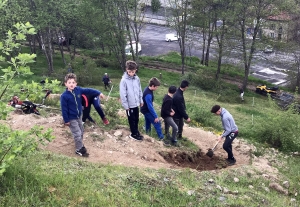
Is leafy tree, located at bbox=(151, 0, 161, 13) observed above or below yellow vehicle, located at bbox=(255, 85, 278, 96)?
above

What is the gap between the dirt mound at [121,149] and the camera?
24.6 ft

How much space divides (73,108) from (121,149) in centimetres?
166

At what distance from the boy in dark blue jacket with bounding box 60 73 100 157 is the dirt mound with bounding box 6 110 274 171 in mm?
298

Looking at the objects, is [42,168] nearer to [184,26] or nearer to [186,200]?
[186,200]

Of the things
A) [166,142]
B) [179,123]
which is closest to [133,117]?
[166,142]

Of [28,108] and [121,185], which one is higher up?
[28,108]

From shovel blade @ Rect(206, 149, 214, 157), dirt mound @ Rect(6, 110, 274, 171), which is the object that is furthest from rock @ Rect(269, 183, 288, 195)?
shovel blade @ Rect(206, 149, 214, 157)

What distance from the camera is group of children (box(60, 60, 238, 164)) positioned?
6.98m

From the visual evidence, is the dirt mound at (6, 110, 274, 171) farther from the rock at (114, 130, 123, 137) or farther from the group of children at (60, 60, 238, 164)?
the group of children at (60, 60, 238, 164)

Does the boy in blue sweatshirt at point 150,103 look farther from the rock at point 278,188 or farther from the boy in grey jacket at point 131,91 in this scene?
the rock at point 278,188

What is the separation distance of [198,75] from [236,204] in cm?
2320

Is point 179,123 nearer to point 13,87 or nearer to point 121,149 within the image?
point 121,149

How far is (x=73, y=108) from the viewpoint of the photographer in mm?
6992

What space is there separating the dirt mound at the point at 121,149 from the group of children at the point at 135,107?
0.31m
